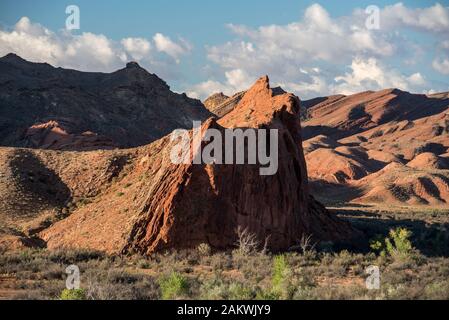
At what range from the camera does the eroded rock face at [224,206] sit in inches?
752

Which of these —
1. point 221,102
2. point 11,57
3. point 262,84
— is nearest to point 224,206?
point 262,84

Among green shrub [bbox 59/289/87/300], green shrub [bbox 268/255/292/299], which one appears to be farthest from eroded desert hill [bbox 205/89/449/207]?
green shrub [bbox 59/289/87/300]

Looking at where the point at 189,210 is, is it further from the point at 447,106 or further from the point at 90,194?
the point at 447,106

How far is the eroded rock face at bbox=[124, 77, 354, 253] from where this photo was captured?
19109mm

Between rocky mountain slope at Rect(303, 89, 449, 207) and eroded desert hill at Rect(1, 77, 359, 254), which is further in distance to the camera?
rocky mountain slope at Rect(303, 89, 449, 207)

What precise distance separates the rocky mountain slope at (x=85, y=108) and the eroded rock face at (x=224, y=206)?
22844 millimetres

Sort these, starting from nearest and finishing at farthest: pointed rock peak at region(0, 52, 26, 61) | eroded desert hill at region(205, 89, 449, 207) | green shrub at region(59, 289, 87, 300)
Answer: green shrub at region(59, 289, 87, 300)
eroded desert hill at region(205, 89, 449, 207)
pointed rock peak at region(0, 52, 26, 61)

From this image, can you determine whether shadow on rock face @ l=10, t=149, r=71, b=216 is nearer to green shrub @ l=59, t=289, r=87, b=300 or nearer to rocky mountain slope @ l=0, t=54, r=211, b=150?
rocky mountain slope @ l=0, t=54, r=211, b=150

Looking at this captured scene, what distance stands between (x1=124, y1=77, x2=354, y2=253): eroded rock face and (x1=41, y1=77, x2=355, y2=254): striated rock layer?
3 cm

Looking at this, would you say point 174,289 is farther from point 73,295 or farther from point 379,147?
point 379,147

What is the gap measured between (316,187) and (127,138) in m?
21.7

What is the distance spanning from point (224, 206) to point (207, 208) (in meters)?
0.66

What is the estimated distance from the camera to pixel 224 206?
19.7m

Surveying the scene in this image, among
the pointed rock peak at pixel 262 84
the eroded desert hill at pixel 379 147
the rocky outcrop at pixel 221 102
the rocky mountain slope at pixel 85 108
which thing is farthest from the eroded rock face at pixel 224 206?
the rocky outcrop at pixel 221 102
